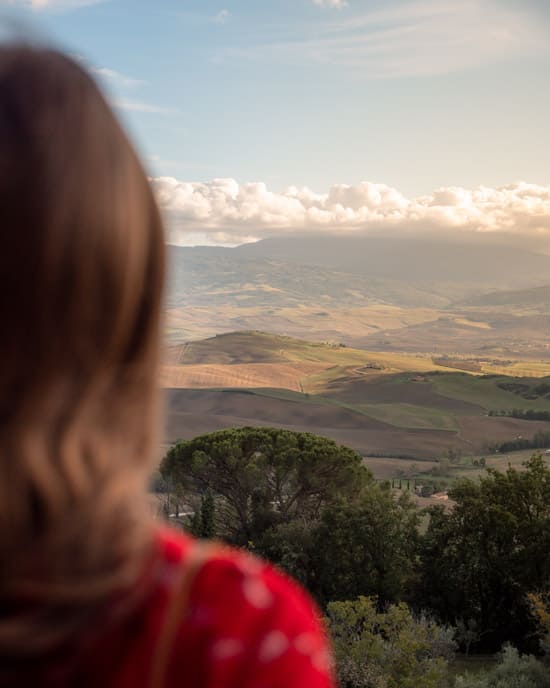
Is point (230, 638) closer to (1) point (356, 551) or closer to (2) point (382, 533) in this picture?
(1) point (356, 551)

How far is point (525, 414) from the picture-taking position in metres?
126

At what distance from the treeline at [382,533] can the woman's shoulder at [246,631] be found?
27.2 metres

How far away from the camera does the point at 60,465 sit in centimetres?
120

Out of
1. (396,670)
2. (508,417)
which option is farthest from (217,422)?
(396,670)

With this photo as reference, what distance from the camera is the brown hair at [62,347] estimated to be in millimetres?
1162

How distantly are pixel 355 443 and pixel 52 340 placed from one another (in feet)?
A: 381

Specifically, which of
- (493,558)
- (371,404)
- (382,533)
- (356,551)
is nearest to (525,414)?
(371,404)

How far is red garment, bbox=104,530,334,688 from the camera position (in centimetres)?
113

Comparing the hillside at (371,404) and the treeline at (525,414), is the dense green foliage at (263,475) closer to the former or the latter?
the hillside at (371,404)

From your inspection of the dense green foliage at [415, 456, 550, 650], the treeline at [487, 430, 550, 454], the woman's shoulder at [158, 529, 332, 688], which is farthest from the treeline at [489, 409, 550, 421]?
the woman's shoulder at [158, 529, 332, 688]

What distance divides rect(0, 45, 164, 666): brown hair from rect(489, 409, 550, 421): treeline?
A: 131124mm

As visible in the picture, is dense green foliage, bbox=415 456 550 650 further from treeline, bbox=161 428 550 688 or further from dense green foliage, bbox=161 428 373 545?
dense green foliage, bbox=161 428 373 545

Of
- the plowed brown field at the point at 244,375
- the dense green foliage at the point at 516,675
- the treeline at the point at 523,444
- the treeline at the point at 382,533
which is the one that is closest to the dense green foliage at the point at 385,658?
the dense green foliage at the point at 516,675

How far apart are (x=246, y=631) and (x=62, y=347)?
526 millimetres
